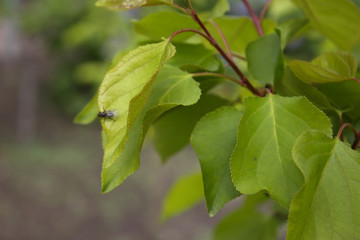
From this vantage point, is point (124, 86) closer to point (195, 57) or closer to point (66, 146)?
point (195, 57)

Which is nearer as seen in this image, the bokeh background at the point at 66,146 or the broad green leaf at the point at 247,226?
the broad green leaf at the point at 247,226

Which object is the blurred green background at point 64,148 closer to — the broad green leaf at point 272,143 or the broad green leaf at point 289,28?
the broad green leaf at point 289,28

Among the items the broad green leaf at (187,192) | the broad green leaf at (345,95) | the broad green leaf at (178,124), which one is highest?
the broad green leaf at (345,95)

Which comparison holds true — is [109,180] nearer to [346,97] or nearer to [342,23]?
[346,97]

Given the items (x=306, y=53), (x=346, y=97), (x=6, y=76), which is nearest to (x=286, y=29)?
(x=346, y=97)

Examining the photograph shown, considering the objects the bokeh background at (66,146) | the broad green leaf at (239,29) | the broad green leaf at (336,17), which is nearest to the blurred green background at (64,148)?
the bokeh background at (66,146)

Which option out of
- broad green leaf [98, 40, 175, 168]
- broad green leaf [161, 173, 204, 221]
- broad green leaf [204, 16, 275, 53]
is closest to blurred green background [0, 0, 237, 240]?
broad green leaf [161, 173, 204, 221]
